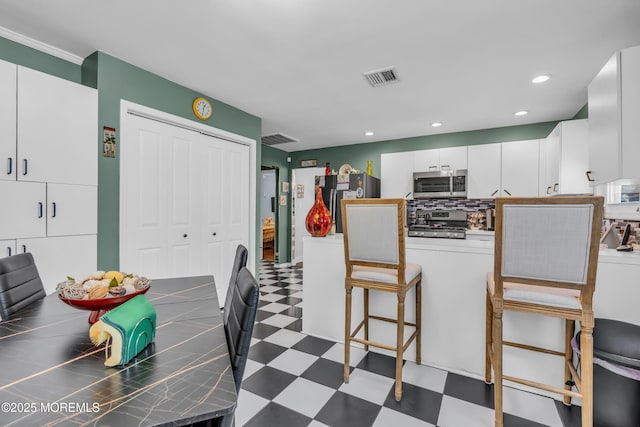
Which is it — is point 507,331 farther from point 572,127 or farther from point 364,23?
point 572,127

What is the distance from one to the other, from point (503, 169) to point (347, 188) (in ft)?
7.36

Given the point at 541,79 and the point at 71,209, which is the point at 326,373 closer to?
the point at 71,209

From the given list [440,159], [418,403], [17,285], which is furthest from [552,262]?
[440,159]

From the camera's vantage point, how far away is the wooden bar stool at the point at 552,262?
1.25 metres

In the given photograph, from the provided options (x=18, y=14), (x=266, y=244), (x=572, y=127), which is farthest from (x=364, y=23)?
(x=266, y=244)

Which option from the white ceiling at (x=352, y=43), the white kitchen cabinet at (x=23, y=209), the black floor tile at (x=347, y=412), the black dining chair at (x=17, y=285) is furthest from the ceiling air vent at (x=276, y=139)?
the black floor tile at (x=347, y=412)

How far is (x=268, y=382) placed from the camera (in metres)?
1.90

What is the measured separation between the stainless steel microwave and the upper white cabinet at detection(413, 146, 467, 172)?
0.12 meters

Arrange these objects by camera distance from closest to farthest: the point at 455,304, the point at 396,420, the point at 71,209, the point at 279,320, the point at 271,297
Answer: the point at 396,420 → the point at 455,304 → the point at 71,209 → the point at 279,320 → the point at 271,297

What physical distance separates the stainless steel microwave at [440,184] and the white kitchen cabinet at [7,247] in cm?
445

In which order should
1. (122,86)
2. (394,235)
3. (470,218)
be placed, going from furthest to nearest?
(470,218)
(122,86)
(394,235)

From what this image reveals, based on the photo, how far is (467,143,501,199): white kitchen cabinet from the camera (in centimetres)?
412

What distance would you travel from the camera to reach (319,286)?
2561 mm

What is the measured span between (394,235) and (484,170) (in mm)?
3214
